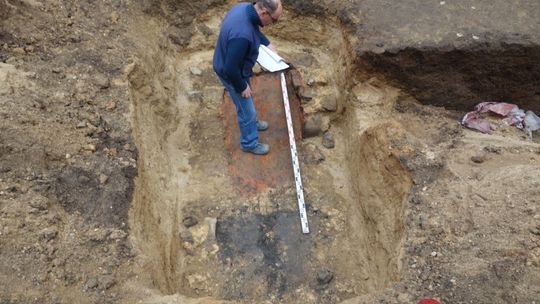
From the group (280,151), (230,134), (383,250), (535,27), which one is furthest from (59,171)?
(535,27)

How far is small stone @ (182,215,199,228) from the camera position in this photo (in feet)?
15.8

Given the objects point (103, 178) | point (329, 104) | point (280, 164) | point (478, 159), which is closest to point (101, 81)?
point (103, 178)

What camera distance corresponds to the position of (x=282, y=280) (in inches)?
175

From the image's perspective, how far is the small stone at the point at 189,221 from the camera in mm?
4816

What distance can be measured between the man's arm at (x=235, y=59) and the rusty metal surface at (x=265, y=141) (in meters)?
1.27

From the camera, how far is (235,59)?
13.3ft

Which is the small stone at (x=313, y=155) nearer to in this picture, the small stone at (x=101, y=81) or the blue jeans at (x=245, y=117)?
the blue jeans at (x=245, y=117)

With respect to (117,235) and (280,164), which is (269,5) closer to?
(280,164)

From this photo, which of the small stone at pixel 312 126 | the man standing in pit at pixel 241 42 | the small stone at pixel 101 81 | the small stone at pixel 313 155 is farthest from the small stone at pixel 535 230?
the small stone at pixel 101 81

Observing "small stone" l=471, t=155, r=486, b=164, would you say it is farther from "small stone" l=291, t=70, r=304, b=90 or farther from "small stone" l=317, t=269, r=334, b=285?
"small stone" l=291, t=70, r=304, b=90

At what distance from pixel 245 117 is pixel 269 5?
1.40 metres

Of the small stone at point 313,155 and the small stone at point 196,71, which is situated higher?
the small stone at point 196,71

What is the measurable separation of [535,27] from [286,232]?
3.50 m

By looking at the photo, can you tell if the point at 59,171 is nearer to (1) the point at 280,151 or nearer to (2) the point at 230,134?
(2) the point at 230,134
